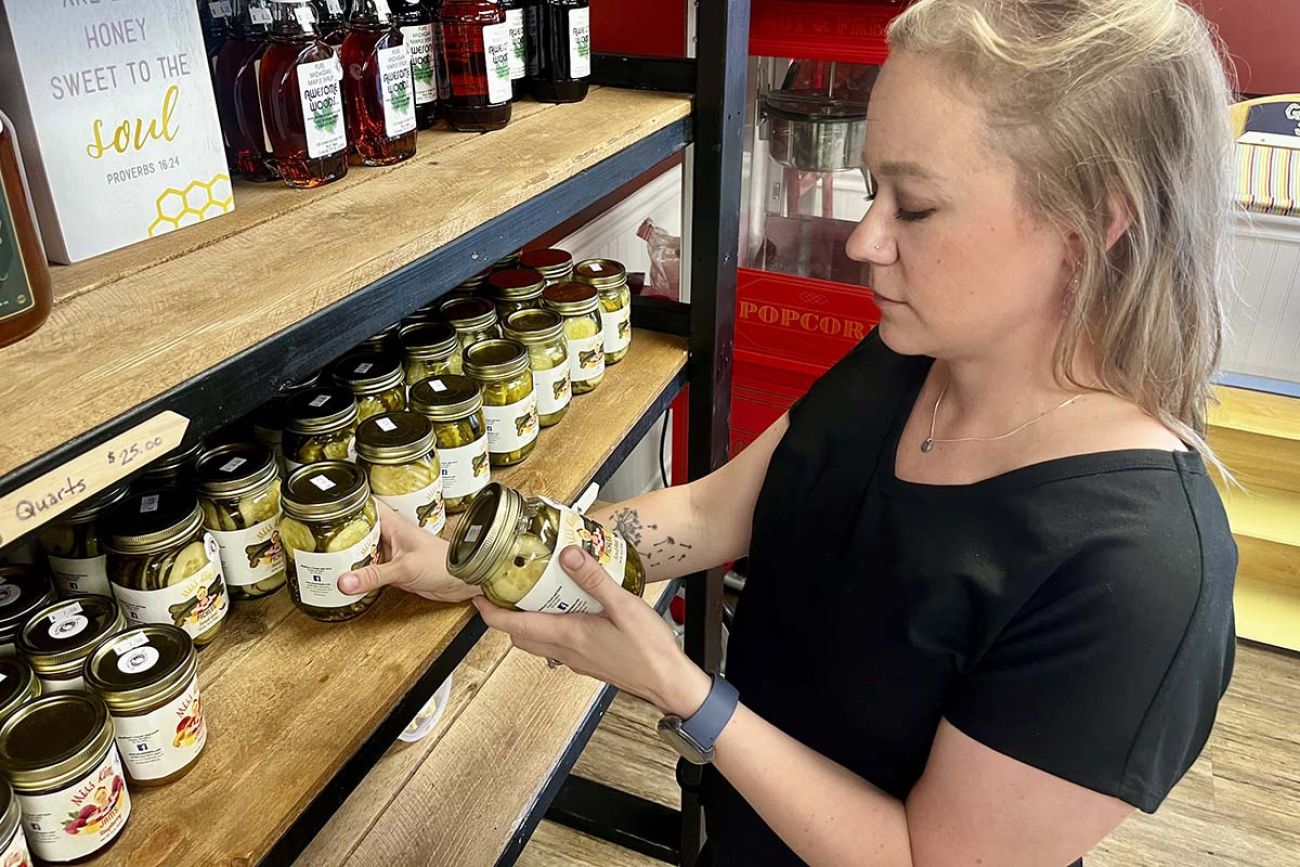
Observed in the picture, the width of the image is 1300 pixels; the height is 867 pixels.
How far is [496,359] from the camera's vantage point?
4.19ft

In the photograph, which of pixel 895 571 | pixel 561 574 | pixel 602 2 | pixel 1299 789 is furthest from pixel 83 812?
pixel 1299 789

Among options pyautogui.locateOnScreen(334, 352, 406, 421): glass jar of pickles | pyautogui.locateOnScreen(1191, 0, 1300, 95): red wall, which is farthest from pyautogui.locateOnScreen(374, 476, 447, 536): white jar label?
pyautogui.locateOnScreen(1191, 0, 1300, 95): red wall

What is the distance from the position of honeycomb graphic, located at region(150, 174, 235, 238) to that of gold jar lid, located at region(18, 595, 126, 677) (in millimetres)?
318

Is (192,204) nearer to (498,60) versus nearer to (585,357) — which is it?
(498,60)

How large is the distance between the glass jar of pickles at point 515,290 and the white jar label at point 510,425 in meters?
0.20

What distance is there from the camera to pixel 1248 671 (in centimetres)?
249

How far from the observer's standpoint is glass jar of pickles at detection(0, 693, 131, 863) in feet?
2.36

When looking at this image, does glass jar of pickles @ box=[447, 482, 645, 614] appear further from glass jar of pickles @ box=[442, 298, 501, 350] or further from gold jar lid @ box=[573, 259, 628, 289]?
gold jar lid @ box=[573, 259, 628, 289]

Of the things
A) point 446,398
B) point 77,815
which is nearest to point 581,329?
point 446,398

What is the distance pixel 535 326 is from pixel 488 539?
1.91 ft

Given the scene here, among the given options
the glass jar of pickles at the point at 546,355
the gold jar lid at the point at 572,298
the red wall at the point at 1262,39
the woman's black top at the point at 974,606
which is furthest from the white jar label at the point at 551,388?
the red wall at the point at 1262,39

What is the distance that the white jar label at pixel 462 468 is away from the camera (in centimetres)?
117

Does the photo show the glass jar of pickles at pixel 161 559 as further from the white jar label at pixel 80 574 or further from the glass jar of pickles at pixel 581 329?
the glass jar of pickles at pixel 581 329

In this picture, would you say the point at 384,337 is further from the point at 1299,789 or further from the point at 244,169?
the point at 1299,789
